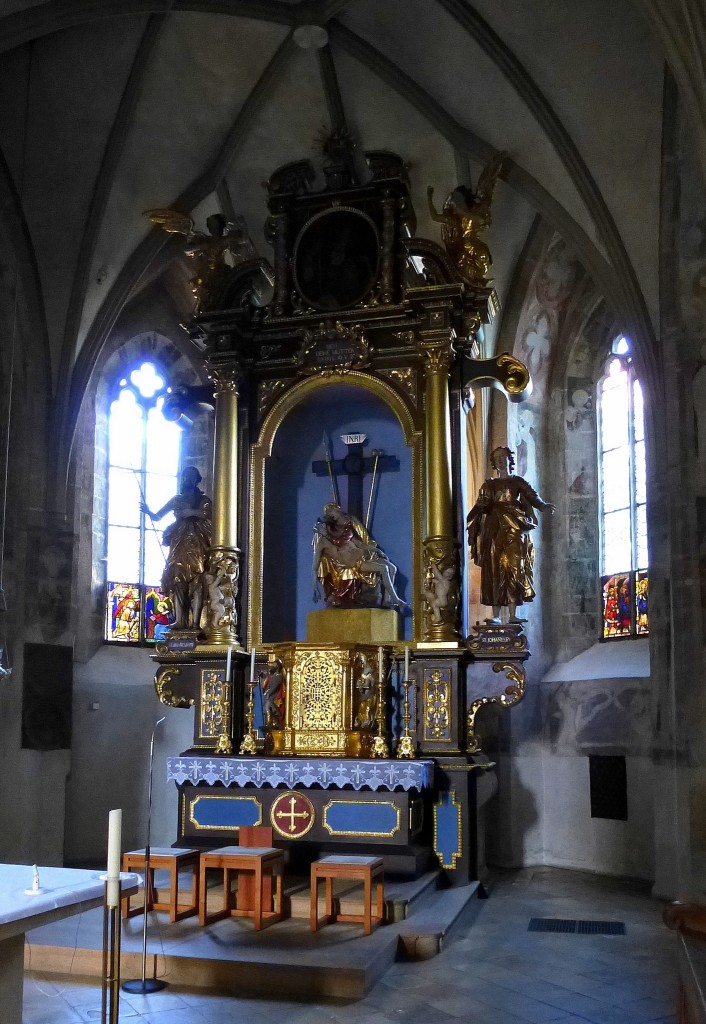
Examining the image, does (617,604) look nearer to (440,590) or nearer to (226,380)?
(440,590)

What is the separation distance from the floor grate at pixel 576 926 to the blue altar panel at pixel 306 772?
1.47 metres

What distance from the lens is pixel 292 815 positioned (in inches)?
383

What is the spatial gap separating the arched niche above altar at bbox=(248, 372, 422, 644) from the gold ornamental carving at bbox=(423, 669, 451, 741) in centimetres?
91

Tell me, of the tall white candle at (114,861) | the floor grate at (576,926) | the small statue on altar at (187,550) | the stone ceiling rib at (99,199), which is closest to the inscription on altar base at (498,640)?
the floor grate at (576,926)

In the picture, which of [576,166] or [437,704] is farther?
[576,166]

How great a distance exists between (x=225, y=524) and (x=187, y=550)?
510 millimetres

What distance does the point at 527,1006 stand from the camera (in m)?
6.38

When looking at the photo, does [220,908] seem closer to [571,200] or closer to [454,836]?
[454,836]

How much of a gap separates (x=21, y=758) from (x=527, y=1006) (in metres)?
7.60

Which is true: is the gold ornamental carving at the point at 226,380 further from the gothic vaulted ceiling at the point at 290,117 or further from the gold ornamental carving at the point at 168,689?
the gold ornamental carving at the point at 168,689

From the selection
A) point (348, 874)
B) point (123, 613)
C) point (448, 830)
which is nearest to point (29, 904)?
point (348, 874)

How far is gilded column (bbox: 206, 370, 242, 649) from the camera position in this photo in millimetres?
11172

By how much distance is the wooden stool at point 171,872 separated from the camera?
25.8 feet

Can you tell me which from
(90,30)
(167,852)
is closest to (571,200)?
(90,30)
